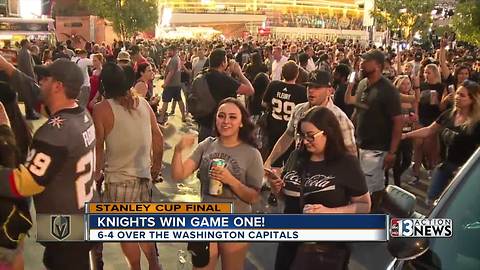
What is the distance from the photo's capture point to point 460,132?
5215 mm

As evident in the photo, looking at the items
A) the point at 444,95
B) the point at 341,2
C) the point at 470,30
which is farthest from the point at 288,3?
the point at 444,95

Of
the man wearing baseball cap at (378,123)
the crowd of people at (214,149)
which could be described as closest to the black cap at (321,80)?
the crowd of people at (214,149)

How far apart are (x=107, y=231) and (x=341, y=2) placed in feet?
401

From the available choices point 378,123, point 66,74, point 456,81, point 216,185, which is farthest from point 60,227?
point 456,81

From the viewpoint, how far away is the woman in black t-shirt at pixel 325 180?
3.19 metres

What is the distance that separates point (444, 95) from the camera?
820 centimetres

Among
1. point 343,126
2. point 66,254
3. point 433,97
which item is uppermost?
point 343,126

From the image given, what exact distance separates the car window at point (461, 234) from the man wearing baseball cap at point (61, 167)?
1.80 meters

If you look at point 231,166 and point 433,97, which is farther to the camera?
point 433,97

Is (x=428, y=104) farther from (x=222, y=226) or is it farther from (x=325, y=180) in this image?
(x=222, y=226)

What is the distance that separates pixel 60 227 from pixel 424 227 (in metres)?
1.90

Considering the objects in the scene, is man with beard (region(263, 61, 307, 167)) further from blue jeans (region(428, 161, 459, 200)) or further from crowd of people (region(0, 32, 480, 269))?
blue jeans (region(428, 161, 459, 200))

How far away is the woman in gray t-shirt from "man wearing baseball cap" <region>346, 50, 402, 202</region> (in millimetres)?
2048

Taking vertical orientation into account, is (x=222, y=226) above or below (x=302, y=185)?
below
